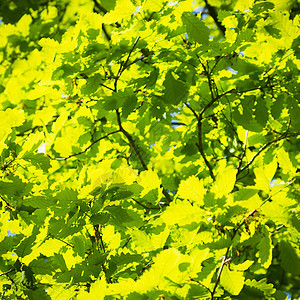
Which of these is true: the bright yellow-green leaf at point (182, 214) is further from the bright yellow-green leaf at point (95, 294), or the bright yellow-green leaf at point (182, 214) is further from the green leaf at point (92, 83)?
the green leaf at point (92, 83)

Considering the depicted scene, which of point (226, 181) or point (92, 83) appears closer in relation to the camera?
point (226, 181)

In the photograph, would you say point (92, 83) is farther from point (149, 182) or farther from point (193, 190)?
point (193, 190)

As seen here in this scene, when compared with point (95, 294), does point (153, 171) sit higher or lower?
higher

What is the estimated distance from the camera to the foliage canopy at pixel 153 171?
1.42m

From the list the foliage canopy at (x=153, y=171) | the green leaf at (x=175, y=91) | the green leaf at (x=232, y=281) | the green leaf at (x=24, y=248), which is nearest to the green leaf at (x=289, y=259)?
the foliage canopy at (x=153, y=171)

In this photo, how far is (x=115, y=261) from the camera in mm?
1555

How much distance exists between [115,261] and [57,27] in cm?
308

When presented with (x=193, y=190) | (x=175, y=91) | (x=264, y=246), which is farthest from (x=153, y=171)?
(x=264, y=246)

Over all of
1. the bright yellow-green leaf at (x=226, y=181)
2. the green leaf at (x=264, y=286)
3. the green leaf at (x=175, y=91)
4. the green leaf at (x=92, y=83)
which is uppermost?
the green leaf at (x=92, y=83)

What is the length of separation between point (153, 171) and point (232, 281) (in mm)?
824

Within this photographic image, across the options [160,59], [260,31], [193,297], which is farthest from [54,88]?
[193,297]

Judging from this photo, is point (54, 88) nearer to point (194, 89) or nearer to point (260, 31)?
point (194, 89)

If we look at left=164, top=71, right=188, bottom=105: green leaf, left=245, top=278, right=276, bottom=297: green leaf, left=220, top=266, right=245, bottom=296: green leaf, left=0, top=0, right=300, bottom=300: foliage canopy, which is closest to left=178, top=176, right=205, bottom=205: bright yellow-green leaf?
left=0, top=0, right=300, bottom=300: foliage canopy

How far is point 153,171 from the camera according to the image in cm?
202
